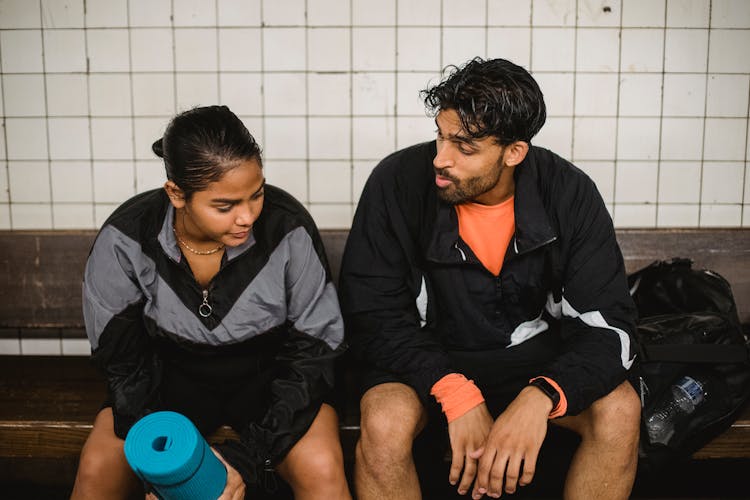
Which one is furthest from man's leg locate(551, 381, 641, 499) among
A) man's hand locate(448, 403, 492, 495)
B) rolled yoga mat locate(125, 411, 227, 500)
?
rolled yoga mat locate(125, 411, 227, 500)

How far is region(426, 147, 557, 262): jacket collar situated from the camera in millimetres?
1919

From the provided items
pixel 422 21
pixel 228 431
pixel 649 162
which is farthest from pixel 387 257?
pixel 649 162

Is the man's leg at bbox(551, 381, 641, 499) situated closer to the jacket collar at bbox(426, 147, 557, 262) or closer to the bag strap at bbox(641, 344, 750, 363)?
the bag strap at bbox(641, 344, 750, 363)

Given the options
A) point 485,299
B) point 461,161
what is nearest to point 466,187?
point 461,161

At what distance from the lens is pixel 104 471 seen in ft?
5.45

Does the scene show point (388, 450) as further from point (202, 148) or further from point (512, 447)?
point (202, 148)

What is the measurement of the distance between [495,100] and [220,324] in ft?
3.28

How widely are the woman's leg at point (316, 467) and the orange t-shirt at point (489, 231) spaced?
71 centimetres

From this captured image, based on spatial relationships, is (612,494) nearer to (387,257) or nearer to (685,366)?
(685,366)

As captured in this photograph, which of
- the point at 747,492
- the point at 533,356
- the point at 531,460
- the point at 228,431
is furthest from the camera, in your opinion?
the point at 747,492

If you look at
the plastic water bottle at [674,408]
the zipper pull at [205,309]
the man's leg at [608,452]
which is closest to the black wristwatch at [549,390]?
the man's leg at [608,452]

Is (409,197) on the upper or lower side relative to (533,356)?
upper

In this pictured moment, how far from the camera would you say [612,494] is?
170 centimetres

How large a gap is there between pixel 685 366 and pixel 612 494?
0.51 metres
